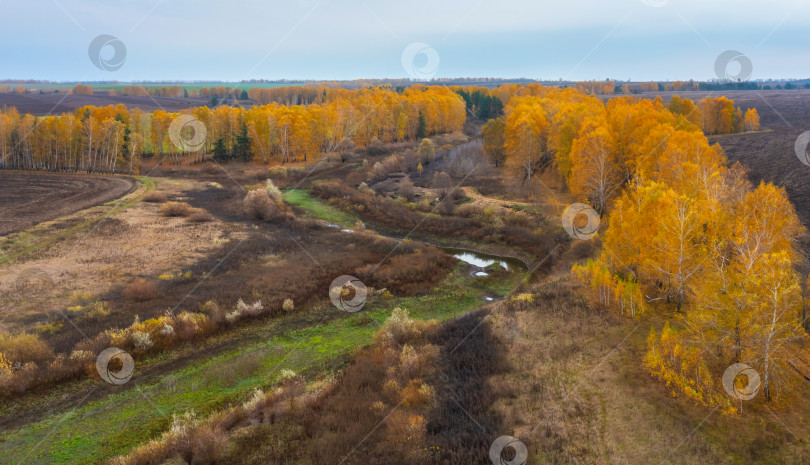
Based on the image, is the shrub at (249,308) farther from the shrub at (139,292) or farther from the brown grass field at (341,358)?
the shrub at (139,292)

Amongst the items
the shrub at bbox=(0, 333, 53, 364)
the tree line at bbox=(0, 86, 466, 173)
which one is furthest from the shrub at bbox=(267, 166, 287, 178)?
the shrub at bbox=(0, 333, 53, 364)

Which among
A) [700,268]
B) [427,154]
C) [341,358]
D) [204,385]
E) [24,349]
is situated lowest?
[341,358]

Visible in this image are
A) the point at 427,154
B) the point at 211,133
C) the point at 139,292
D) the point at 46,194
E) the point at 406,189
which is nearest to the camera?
the point at 139,292

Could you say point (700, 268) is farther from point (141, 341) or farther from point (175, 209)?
point (175, 209)

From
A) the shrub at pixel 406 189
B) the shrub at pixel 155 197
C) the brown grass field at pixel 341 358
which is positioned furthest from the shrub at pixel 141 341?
the shrub at pixel 155 197

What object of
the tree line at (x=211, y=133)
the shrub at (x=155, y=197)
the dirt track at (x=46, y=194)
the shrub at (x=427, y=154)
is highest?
the tree line at (x=211, y=133)

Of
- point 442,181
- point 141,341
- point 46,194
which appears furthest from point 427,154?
point 141,341
